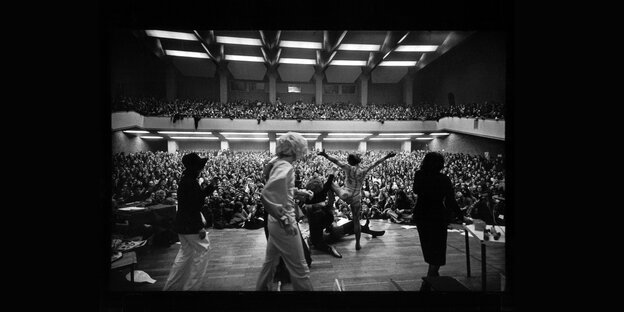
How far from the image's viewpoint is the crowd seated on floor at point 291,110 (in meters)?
2.51

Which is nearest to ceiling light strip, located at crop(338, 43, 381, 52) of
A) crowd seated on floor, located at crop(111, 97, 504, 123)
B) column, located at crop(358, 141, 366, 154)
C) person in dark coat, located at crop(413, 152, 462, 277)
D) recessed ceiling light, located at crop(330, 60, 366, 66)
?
recessed ceiling light, located at crop(330, 60, 366, 66)

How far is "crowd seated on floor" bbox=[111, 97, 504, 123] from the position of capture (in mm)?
2514

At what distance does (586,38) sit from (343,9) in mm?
2270

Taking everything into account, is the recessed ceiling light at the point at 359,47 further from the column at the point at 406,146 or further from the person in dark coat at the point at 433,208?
the person in dark coat at the point at 433,208

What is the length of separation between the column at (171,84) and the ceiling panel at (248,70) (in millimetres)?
680

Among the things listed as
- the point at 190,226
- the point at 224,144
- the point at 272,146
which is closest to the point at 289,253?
the point at 190,226

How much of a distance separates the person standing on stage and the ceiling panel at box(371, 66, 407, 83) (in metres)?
1.59

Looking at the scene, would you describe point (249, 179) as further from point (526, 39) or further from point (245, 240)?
point (526, 39)

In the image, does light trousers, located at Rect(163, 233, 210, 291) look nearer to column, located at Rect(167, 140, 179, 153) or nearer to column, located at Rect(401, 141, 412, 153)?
column, located at Rect(167, 140, 179, 153)

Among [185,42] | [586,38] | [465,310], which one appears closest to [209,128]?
[185,42]

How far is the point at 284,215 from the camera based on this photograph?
159cm

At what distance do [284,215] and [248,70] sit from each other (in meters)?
1.85

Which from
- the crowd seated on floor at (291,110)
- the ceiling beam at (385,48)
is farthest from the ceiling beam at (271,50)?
the ceiling beam at (385,48)

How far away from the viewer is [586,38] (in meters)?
2.03
